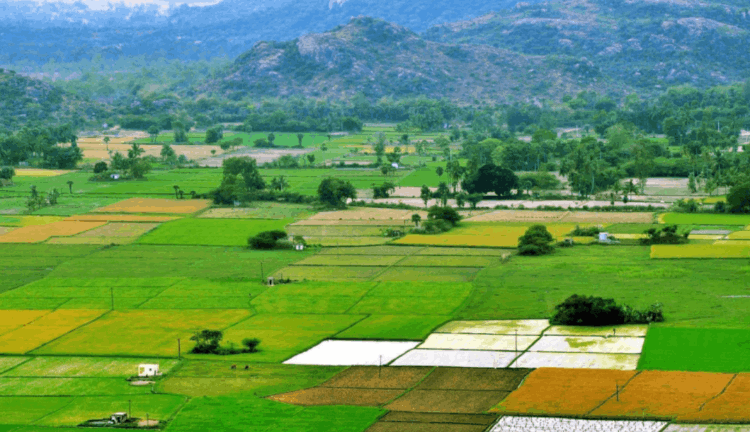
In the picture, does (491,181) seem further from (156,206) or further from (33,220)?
(33,220)

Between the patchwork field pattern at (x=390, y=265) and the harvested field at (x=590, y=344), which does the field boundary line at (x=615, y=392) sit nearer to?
the harvested field at (x=590, y=344)

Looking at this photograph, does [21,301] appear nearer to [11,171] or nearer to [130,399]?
[130,399]

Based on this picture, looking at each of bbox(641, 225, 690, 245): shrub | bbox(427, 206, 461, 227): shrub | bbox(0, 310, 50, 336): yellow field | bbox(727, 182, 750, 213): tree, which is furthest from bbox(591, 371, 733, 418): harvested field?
bbox(727, 182, 750, 213): tree

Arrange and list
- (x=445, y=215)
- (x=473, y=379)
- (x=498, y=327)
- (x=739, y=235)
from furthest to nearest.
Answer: (x=445, y=215) < (x=739, y=235) < (x=498, y=327) < (x=473, y=379)

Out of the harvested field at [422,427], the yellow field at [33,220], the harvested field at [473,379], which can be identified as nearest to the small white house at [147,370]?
the harvested field at [473,379]

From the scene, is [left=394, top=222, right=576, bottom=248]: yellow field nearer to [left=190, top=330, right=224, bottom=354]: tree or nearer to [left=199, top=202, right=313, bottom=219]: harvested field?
[left=199, top=202, right=313, bottom=219]: harvested field

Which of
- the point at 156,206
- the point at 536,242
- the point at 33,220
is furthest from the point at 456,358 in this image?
the point at 156,206
